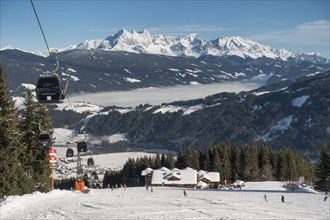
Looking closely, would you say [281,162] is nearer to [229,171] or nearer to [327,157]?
[229,171]

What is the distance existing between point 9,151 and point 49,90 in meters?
20.5

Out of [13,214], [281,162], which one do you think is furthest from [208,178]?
[13,214]

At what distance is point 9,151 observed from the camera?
42688 millimetres

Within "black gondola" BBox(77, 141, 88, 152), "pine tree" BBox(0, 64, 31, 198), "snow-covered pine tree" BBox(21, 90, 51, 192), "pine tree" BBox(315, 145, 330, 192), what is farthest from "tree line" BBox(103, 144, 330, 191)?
"pine tree" BBox(0, 64, 31, 198)

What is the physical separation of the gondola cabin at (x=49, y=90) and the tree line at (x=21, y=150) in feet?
36.1

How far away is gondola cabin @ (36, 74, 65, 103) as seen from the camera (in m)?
24.1

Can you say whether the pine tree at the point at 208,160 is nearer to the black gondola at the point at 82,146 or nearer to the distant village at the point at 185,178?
the distant village at the point at 185,178

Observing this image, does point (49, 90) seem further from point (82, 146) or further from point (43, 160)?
point (82, 146)

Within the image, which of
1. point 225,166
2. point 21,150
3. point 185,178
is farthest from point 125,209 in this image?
point 225,166

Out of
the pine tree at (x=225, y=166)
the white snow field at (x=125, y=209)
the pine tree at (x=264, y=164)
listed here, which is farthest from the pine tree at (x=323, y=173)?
the white snow field at (x=125, y=209)

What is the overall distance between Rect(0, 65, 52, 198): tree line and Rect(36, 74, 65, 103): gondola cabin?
11015 mm

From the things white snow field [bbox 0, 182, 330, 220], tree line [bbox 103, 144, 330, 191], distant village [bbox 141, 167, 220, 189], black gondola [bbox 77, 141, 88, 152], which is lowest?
distant village [bbox 141, 167, 220, 189]

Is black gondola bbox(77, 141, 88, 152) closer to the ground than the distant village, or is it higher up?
higher up

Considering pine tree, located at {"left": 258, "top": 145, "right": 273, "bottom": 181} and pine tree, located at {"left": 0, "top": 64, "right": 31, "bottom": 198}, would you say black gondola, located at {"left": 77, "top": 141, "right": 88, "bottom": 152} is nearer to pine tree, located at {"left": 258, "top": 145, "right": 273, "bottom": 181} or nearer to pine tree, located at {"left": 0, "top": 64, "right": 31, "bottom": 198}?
pine tree, located at {"left": 0, "top": 64, "right": 31, "bottom": 198}
